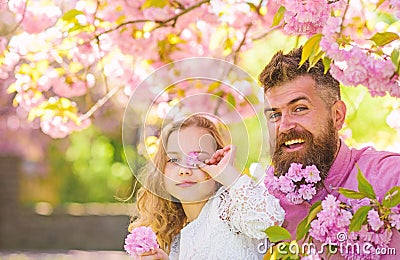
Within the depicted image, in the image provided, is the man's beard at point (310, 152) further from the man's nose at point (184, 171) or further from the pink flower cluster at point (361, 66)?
the pink flower cluster at point (361, 66)

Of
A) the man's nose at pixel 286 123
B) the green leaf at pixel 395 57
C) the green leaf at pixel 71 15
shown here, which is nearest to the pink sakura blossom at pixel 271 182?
the man's nose at pixel 286 123

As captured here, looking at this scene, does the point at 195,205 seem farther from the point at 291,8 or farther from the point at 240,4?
the point at 240,4

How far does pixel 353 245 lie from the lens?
198 centimetres

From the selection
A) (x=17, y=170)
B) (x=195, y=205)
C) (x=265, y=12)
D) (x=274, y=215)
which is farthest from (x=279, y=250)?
(x=17, y=170)

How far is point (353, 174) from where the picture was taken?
2.15 metres

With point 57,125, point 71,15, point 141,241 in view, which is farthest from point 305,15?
point 57,125

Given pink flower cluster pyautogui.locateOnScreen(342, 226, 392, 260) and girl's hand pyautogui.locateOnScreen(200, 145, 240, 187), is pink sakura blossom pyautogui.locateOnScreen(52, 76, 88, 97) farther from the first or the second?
pink flower cluster pyautogui.locateOnScreen(342, 226, 392, 260)

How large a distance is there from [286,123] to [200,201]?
1.00 feet

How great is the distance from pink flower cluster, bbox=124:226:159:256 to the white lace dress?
0.36 ft

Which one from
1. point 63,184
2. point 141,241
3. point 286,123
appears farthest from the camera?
point 63,184

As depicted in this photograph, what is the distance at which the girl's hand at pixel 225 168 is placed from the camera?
80.3 inches

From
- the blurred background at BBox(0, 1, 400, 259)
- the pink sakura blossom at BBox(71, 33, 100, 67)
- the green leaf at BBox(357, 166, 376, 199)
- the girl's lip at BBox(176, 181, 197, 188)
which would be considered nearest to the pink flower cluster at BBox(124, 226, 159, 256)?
the girl's lip at BBox(176, 181, 197, 188)

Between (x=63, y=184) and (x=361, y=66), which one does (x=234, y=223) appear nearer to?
(x=361, y=66)

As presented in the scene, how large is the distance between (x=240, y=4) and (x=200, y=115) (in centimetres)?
116
